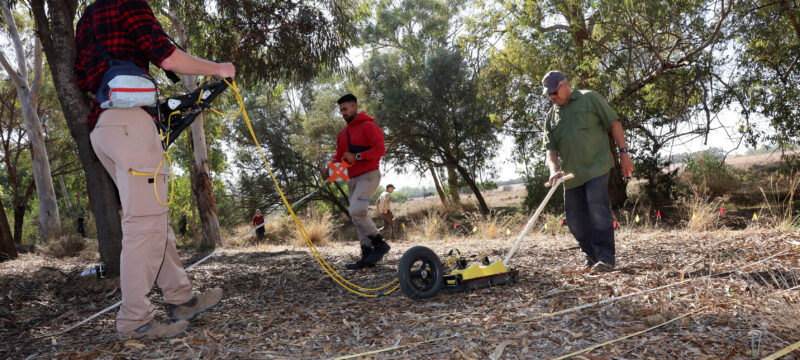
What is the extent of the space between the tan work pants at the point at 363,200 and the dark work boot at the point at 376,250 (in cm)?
6

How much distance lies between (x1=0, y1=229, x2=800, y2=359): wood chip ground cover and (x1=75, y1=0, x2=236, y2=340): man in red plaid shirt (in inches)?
7.4

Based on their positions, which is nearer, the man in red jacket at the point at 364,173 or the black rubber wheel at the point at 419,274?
the black rubber wheel at the point at 419,274

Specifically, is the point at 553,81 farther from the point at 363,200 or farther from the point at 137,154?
the point at 137,154

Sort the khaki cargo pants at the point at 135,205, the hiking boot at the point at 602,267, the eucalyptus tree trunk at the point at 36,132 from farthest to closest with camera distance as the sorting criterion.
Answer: the eucalyptus tree trunk at the point at 36,132 < the hiking boot at the point at 602,267 < the khaki cargo pants at the point at 135,205

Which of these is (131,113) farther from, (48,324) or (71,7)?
(71,7)

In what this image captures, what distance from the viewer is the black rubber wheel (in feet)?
10.5

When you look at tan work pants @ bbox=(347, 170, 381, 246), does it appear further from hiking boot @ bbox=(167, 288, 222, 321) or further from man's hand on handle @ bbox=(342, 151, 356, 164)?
hiking boot @ bbox=(167, 288, 222, 321)

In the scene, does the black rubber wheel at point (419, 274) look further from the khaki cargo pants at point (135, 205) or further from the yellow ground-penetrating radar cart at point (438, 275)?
the khaki cargo pants at point (135, 205)

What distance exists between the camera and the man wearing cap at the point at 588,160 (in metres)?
3.78

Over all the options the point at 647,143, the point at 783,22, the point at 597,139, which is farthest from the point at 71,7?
the point at 647,143

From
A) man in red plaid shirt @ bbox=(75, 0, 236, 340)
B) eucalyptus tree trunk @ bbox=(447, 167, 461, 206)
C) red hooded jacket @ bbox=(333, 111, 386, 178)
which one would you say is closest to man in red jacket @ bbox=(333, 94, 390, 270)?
red hooded jacket @ bbox=(333, 111, 386, 178)

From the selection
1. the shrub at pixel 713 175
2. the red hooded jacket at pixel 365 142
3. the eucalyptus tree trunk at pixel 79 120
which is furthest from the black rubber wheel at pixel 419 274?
the shrub at pixel 713 175

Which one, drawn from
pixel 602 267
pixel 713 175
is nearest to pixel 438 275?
pixel 602 267

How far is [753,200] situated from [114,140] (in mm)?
16780
